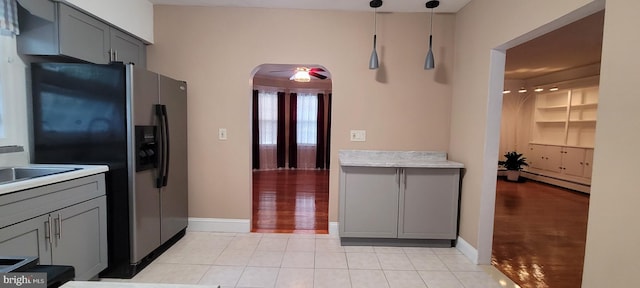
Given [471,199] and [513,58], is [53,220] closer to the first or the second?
[471,199]

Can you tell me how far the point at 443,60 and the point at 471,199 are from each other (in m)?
1.50

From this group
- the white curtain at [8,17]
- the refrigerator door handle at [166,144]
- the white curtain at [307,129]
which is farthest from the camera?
the white curtain at [307,129]

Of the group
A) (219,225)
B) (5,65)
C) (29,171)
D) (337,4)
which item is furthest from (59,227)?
(337,4)

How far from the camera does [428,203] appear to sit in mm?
→ 2732

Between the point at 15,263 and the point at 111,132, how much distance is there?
1736mm


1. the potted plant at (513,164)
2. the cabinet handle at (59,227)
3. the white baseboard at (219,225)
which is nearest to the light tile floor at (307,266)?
the white baseboard at (219,225)

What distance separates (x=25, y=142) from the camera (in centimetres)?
209

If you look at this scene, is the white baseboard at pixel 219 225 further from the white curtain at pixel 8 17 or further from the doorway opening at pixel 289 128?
the doorway opening at pixel 289 128

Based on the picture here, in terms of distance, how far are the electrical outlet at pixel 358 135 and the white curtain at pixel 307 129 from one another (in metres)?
4.40

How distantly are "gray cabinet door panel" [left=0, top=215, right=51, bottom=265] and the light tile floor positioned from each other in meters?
0.72

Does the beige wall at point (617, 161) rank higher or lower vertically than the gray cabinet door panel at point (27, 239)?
higher

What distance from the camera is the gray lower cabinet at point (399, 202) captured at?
2.71 m

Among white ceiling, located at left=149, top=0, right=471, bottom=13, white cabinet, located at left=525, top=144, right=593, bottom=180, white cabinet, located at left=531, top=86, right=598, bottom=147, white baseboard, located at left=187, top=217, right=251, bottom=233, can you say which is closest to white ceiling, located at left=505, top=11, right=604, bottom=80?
white cabinet, located at left=531, top=86, right=598, bottom=147

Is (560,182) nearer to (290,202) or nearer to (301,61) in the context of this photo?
(290,202)
